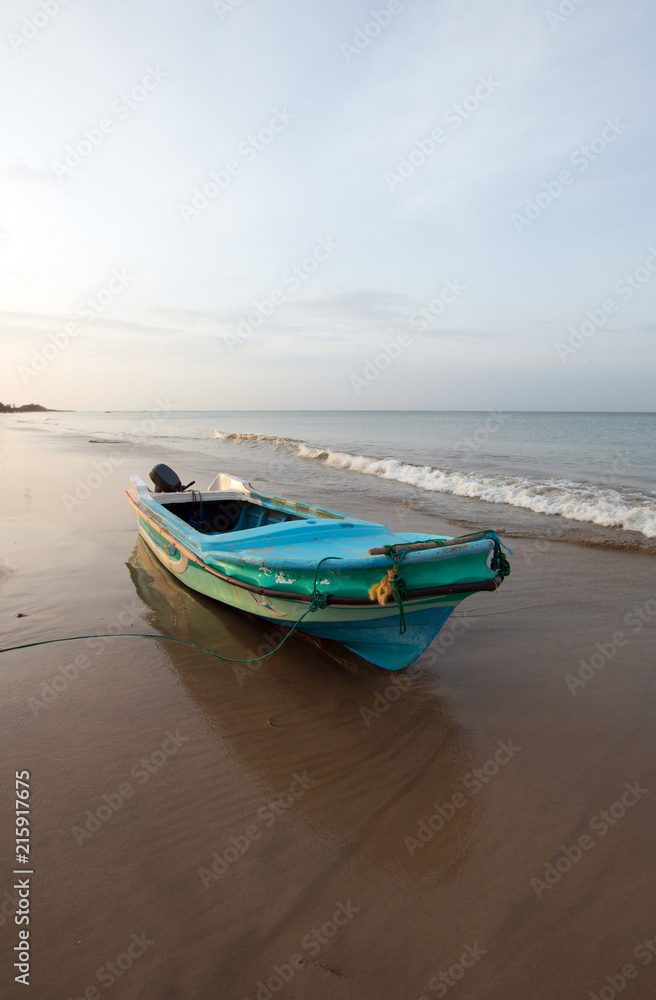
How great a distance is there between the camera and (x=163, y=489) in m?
7.97

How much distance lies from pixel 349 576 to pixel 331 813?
53.5 inches

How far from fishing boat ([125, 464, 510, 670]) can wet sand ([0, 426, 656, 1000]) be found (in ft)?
1.51

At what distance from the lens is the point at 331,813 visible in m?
2.75

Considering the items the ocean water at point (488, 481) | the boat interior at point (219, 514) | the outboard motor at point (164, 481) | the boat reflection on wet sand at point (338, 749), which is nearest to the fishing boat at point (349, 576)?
the boat reflection on wet sand at point (338, 749)

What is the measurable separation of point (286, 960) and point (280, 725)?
1.50 meters

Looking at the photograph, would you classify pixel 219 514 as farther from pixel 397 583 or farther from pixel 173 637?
pixel 397 583

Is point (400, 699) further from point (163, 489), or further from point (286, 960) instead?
point (163, 489)

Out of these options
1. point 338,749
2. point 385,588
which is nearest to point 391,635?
point 385,588

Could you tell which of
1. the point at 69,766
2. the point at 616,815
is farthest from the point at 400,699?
the point at 69,766

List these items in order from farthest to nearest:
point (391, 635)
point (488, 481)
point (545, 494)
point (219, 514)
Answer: point (488, 481)
point (545, 494)
point (219, 514)
point (391, 635)

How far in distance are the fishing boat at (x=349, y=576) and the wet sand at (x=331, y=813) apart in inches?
18.1

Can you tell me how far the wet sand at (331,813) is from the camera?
2029 millimetres

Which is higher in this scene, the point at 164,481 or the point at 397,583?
the point at 397,583

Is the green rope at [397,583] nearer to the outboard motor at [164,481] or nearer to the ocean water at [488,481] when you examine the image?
the outboard motor at [164,481]
